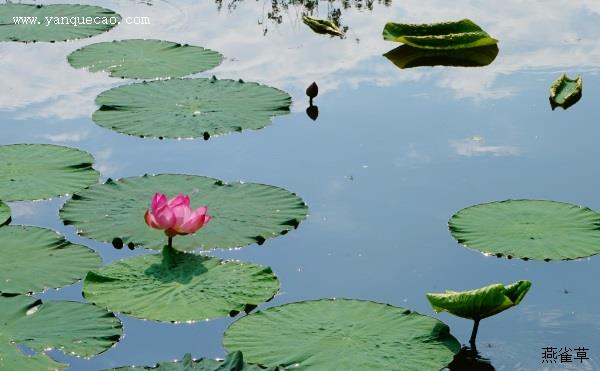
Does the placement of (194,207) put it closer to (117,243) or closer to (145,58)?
(117,243)

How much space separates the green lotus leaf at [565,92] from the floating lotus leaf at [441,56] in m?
0.63

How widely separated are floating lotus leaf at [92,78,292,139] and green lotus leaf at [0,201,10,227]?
94 centimetres

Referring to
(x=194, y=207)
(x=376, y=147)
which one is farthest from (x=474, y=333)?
(x=376, y=147)

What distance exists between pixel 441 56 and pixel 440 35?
155mm

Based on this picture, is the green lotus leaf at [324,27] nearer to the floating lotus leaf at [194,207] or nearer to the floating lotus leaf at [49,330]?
the floating lotus leaf at [194,207]

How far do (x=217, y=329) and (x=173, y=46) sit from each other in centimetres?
306

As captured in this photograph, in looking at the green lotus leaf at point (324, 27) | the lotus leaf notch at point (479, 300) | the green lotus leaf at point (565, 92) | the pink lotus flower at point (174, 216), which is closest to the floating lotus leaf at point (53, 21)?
the green lotus leaf at point (324, 27)

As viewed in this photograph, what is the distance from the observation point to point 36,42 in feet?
21.0

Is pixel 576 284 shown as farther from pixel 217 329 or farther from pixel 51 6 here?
pixel 51 6

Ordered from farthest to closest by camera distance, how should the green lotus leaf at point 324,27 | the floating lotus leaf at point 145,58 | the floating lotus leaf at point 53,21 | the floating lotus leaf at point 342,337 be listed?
the green lotus leaf at point 324,27 → the floating lotus leaf at point 53,21 → the floating lotus leaf at point 145,58 → the floating lotus leaf at point 342,337

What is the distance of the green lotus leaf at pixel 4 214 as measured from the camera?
3.96m

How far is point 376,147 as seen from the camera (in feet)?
15.8

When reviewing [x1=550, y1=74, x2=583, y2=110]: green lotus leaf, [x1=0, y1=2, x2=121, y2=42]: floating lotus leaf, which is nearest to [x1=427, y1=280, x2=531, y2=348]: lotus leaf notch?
[x1=550, y1=74, x2=583, y2=110]: green lotus leaf

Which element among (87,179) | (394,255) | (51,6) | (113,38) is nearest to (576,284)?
(394,255)
